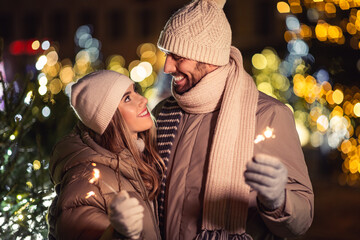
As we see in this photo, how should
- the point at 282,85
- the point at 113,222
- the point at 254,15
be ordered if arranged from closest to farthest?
the point at 113,222
the point at 282,85
the point at 254,15

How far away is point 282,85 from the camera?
21094 mm

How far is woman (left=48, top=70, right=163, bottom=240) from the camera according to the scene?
3586 mm

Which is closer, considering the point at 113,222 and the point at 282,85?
the point at 113,222

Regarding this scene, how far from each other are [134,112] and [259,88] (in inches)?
699

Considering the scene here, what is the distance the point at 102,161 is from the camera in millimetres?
3805

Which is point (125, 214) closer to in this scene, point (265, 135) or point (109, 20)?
point (265, 135)

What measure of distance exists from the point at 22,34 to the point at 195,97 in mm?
52544

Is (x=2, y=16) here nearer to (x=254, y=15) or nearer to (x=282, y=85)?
(x=254, y=15)

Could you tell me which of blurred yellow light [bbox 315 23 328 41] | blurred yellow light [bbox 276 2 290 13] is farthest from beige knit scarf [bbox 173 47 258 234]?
blurred yellow light [bbox 276 2 290 13]

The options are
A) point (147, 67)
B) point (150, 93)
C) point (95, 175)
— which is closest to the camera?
point (95, 175)

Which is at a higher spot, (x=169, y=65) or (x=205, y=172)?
Result: (x=169, y=65)

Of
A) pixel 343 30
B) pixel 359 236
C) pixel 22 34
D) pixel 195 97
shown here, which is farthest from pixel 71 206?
pixel 22 34

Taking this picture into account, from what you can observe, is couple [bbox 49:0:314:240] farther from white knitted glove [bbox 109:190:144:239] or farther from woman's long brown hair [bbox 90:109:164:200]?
white knitted glove [bbox 109:190:144:239]

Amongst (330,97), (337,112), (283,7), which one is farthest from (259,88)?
(283,7)
